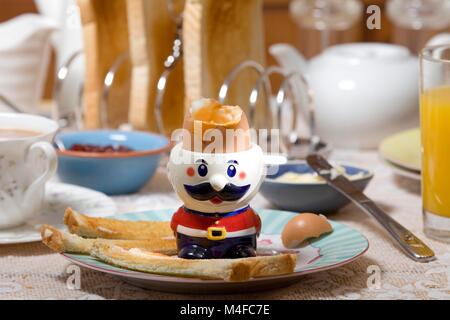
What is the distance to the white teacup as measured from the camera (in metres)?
0.79

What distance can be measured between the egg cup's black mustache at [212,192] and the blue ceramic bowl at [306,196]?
219 mm

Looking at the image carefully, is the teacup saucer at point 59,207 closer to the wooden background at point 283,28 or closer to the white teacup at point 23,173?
the white teacup at point 23,173

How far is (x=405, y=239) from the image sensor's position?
2.49 ft

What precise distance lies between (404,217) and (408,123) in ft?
1.05

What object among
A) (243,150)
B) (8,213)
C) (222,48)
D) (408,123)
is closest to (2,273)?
(8,213)

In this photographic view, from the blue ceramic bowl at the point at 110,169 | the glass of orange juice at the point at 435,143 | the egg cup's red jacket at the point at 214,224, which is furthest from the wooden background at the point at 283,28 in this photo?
the egg cup's red jacket at the point at 214,224

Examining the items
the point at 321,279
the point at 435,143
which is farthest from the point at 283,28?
the point at 321,279

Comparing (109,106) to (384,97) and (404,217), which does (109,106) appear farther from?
(404,217)

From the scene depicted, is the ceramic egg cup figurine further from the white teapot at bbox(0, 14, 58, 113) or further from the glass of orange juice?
the white teapot at bbox(0, 14, 58, 113)

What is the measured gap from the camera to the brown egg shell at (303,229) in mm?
718

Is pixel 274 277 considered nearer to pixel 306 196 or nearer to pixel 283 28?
pixel 306 196

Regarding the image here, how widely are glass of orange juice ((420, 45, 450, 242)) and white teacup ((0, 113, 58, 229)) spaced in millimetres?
327

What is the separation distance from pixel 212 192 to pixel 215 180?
12 mm

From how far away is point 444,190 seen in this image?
79 centimetres
